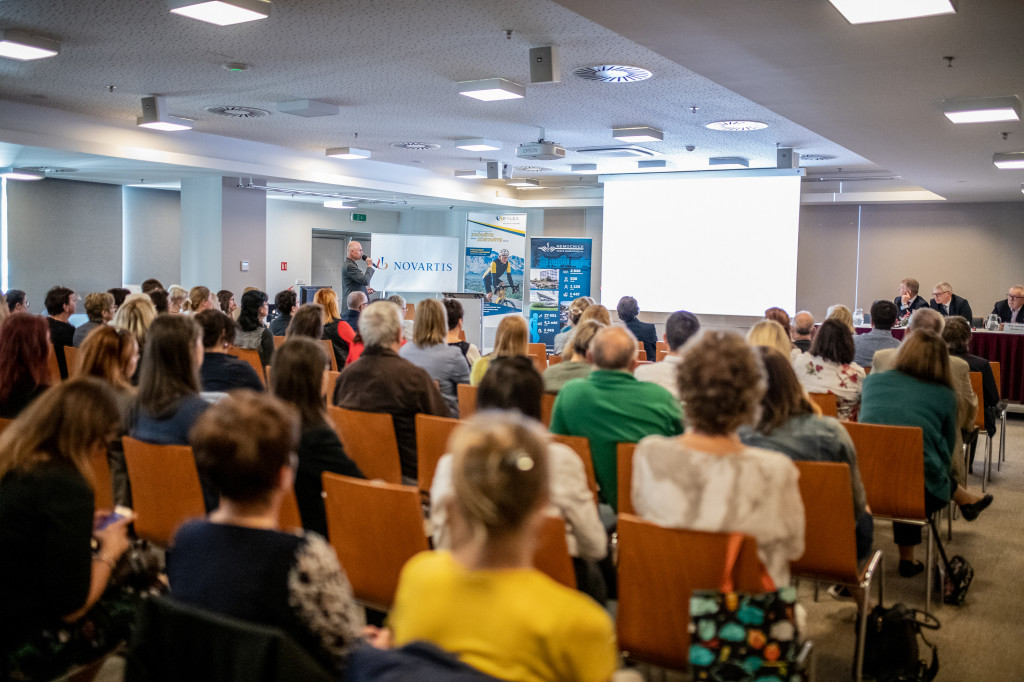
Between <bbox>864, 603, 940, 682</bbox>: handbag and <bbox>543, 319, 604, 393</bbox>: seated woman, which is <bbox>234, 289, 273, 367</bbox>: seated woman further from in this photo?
<bbox>864, 603, 940, 682</bbox>: handbag

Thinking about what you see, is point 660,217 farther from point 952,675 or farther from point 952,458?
point 952,675

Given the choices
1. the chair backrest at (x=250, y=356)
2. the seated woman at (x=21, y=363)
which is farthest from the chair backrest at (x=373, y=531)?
the chair backrest at (x=250, y=356)

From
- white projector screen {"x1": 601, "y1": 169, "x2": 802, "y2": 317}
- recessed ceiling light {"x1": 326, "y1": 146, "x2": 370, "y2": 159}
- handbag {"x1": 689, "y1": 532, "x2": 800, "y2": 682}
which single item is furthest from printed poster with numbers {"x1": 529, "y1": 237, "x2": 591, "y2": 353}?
handbag {"x1": 689, "y1": 532, "x2": 800, "y2": 682}

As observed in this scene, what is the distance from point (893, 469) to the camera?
356 cm

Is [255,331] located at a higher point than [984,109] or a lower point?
lower

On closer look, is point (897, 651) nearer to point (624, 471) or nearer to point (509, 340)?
point (624, 471)

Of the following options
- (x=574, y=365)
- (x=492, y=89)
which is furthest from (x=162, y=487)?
(x=492, y=89)

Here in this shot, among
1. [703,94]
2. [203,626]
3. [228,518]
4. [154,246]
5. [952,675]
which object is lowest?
[952,675]

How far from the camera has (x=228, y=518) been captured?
1.65 m

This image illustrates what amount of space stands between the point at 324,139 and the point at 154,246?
21.1ft

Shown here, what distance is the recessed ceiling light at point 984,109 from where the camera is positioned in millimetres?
5867

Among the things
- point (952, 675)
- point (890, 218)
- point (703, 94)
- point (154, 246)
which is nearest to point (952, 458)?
point (952, 675)

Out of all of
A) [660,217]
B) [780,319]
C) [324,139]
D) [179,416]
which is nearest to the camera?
[179,416]

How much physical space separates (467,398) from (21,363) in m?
2.14
